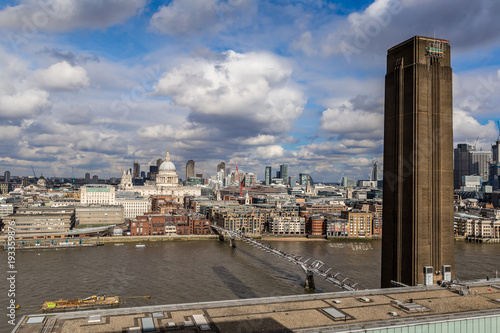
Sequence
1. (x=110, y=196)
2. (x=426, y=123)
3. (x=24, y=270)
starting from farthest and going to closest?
(x=110, y=196), (x=24, y=270), (x=426, y=123)

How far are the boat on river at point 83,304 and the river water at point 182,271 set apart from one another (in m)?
0.84

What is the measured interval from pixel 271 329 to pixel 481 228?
62625 mm

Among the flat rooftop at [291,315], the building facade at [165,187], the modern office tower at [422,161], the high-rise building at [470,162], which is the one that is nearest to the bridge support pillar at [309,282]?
the modern office tower at [422,161]

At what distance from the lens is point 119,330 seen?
39.3 feet

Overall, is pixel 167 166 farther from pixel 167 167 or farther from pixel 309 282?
pixel 309 282

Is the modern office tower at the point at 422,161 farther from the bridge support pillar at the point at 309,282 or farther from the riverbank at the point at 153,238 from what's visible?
the riverbank at the point at 153,238

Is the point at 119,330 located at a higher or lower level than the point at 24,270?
higher

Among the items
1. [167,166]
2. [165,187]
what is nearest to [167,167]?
[167,166]

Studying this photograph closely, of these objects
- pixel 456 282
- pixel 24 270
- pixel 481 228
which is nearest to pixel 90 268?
pixel 24 270

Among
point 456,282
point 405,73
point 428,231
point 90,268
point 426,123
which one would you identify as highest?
point 405,73

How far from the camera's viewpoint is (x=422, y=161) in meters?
20.9

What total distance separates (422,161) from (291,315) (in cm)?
1225

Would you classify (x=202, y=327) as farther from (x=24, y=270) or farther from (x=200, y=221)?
(x=200, y=221)

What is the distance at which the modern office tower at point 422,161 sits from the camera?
2083 centimetres
